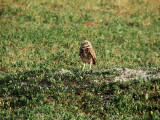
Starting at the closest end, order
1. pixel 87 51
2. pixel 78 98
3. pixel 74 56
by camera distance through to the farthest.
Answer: pixel 78 98 < pixel 87 51 < pixel 74 56

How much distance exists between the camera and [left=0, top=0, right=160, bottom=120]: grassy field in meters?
8.20

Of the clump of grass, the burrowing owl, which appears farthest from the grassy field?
the burrowing owl

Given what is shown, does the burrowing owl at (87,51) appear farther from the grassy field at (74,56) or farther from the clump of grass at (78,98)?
the clump of grass at (78,98)

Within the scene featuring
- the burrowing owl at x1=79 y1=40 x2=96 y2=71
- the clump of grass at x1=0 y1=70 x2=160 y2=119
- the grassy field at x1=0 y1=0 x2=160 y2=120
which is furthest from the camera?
the burrowing owl at x1=79 y1=40 x2=96 y2=71

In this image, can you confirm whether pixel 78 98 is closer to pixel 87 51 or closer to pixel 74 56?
pixel 87 51

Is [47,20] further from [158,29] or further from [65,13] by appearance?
[158,29]

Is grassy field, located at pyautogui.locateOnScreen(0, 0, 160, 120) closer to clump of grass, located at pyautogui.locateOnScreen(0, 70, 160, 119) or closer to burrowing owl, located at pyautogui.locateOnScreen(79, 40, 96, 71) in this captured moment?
clump of grass, located at pyautogui.locateOnScreen(0, 70, 160, 119)

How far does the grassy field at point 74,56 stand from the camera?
8195mm

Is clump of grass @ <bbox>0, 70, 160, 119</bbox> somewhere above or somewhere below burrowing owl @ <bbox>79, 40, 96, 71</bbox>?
below

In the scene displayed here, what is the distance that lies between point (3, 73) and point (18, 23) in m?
6.88

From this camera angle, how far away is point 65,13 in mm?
20312

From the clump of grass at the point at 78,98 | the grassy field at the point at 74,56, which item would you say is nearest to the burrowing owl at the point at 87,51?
the grassy field at the point at 74,56

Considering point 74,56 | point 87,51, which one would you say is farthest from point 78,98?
point 74,56

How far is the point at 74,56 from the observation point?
14.6 m
